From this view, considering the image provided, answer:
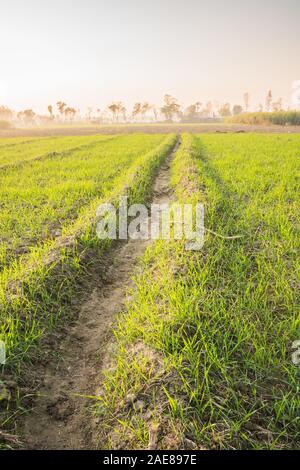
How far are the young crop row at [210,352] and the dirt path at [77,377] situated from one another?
0.15 metres

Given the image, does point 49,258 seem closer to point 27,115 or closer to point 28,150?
point 28,150

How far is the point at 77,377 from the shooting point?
242 centimetres

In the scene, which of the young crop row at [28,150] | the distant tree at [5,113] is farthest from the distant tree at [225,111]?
the young crop row at [28,150]

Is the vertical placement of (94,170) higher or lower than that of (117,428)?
higher

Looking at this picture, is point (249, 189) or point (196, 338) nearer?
point (196, 338)

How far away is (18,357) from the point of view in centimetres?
240

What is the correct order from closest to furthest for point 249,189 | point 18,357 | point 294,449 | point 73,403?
1. point 294,449
2. point 73,403
3. point 18,357
4. point 249,189

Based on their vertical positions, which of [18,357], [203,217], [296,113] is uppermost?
[296,113]

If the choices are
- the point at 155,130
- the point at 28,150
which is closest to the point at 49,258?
the point at 28,150

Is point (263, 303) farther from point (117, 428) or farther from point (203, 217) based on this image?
point (203, 217)

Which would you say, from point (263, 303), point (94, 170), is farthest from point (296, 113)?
point (263, 303)

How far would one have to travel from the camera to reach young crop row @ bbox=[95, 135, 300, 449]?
1.80m

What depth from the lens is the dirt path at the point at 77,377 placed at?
196 centimetres
